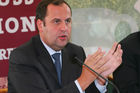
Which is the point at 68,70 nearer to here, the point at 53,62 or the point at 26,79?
the point at 53,62

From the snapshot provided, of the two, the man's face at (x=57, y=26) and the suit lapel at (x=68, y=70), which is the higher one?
the man's face at (x=57, y=26)

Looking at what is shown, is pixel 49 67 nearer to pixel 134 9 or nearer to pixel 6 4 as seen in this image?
pixel 6 4

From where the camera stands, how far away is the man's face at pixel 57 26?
1.90 metres

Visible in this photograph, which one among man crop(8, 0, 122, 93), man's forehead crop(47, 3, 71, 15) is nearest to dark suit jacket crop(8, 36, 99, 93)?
man crop(8, 0, 122, 93)

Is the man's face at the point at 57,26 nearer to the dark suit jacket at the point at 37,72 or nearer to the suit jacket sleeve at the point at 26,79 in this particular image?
the dark suit jacket at the point at 37,72

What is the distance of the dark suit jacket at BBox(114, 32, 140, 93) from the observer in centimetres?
226

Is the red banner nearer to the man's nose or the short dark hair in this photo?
the short dark hair

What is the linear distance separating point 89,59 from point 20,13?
1368 mm


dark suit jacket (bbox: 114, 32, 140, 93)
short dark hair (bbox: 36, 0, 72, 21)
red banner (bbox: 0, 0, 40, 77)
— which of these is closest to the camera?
short dark hair (bbox: 36, 0, 72, 21)

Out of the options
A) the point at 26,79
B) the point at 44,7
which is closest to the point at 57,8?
the point at 44,7

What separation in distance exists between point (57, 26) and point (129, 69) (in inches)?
31.9

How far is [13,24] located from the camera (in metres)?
2.91

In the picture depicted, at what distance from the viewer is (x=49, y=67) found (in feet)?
6.60

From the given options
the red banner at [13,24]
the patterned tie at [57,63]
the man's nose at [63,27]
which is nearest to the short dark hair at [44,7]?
the man's nose at [63,27]
